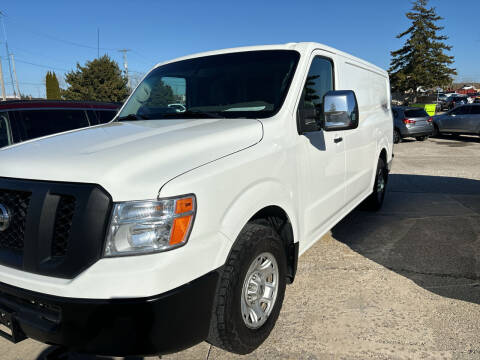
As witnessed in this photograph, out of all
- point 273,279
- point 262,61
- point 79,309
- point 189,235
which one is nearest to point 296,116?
point 262,61

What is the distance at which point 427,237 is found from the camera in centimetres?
453

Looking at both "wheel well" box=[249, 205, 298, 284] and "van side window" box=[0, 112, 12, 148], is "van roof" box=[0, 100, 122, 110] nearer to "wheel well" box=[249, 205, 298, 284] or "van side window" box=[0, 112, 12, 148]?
"van side window" box=[0, 112, 12, 148]

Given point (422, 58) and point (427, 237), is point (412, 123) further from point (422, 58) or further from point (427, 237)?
point (422, 58)

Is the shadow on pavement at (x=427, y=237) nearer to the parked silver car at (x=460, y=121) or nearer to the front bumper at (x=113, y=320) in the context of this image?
the front bumper at (x=113, y=320)

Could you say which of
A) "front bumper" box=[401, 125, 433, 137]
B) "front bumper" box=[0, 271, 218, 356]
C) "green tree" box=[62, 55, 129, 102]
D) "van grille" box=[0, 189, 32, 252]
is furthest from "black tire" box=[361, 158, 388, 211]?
"green tree" box=[62, 55, 129, 102]

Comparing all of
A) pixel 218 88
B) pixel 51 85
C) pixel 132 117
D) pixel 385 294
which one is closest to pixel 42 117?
pixel 132 117

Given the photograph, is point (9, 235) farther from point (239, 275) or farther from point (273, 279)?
point (273, 279)

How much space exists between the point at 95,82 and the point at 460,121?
3670cm

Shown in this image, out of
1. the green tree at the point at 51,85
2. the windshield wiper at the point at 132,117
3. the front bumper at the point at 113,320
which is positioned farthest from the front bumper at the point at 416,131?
the green tree at the point at 51,85

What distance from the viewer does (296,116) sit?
277 centimetres

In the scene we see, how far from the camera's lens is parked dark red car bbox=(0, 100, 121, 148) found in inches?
193

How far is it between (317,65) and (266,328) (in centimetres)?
216

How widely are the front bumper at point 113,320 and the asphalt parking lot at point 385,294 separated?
34.1 inches

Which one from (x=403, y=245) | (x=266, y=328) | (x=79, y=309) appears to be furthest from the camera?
(x=403, y=245)
